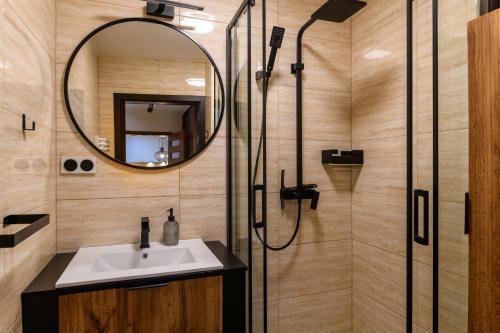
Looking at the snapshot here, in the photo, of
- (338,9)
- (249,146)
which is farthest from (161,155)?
(338,9)

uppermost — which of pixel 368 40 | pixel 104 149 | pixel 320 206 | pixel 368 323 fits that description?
pixel 368 40

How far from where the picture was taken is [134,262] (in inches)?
60.6

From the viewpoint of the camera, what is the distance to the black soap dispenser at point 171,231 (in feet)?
5.34

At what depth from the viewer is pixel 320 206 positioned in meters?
2.07

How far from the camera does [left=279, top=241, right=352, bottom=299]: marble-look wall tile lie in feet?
6.56

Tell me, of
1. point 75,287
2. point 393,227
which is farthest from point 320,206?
point 75,287

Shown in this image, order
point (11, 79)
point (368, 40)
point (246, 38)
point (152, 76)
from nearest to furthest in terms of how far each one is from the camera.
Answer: point (11, 79) < point (246, 38) < point (152, 76) < point (368, 40)

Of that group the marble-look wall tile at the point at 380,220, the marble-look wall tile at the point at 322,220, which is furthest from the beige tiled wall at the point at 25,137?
the marble-look wall tile at the point at 380,220

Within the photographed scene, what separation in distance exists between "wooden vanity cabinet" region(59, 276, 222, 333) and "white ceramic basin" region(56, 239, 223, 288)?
0.16ft

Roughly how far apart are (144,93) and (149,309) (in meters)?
1.08

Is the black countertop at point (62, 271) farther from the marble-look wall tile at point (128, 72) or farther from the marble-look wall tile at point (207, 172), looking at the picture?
the marble-look wall tile at point (128, 72)

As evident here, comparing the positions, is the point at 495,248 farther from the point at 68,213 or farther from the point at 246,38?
the point at 68,213

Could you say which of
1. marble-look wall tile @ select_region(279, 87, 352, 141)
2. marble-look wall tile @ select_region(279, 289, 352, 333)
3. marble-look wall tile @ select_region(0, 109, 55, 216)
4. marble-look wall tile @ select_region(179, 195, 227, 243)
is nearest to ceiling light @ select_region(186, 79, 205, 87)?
marble-look wall tile @ select_region(279, 87, 352, 141)

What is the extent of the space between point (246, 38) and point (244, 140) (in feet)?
1.68
